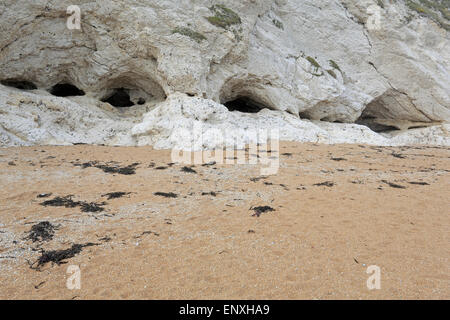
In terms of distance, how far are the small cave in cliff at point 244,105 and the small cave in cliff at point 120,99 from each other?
819cm

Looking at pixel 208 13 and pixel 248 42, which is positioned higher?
pixel 208 13

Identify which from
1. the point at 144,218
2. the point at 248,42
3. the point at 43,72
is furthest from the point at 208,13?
the point at 144,218

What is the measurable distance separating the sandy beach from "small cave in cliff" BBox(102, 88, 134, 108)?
11918 mm

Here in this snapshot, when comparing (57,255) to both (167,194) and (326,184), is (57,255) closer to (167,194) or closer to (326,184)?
(167,194)

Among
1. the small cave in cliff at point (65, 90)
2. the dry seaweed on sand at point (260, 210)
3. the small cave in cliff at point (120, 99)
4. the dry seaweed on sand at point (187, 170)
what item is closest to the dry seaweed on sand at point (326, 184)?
the dry seaweed on sand at point (260, 210)

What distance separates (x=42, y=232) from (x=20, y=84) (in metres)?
16.6

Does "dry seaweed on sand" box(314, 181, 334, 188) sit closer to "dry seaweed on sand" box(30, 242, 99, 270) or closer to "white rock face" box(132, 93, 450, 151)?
"white rock face" box(132, 93, 450, 151)

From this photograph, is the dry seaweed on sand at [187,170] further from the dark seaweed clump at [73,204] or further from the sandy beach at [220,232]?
the dark seaweed clump at [73,204]

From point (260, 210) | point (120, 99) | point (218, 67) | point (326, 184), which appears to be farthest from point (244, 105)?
point (260, 210)

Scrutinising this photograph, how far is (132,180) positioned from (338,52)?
24.4 m

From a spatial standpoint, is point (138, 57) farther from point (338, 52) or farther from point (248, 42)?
point (338, 52)

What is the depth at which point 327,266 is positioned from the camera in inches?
179

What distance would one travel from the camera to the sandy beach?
4078 millimetres

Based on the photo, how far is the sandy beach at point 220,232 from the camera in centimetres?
408
